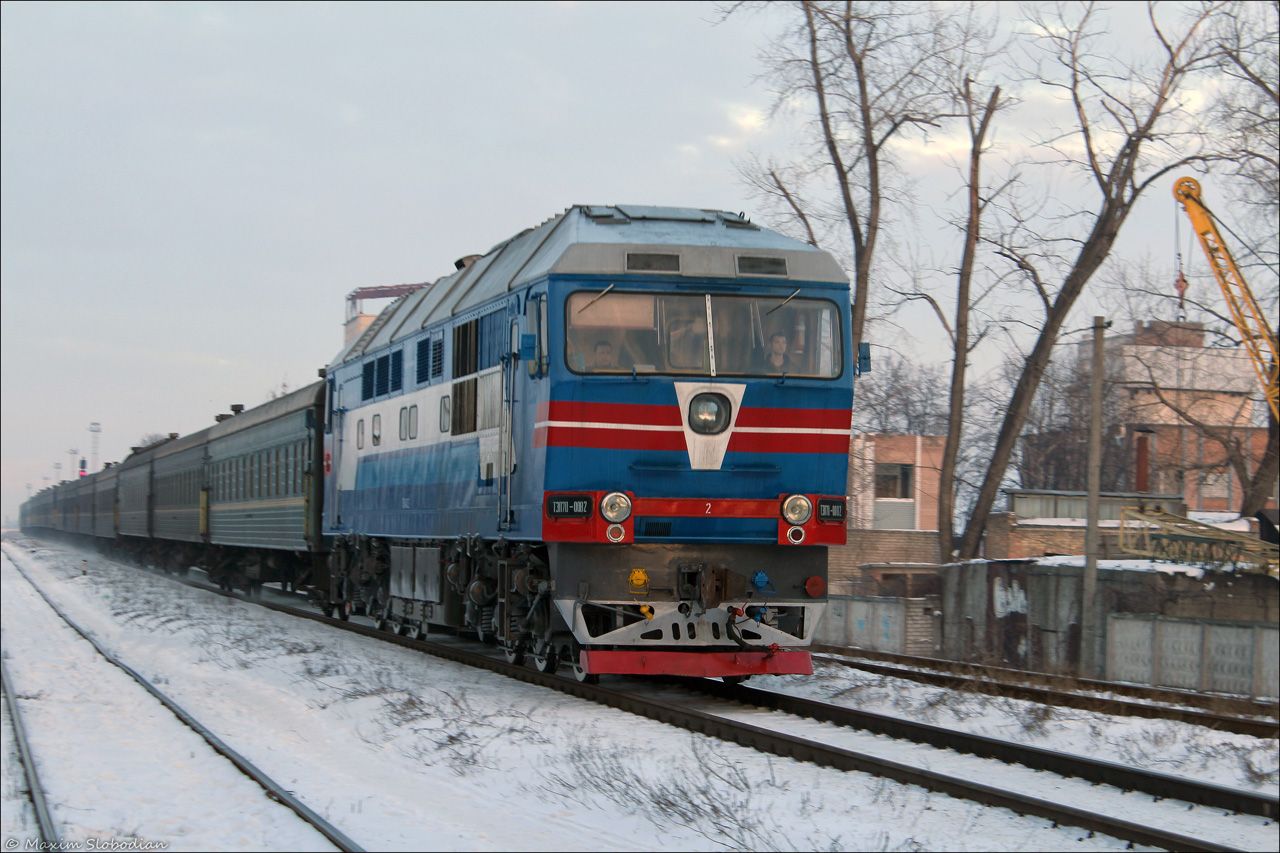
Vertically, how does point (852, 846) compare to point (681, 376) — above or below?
below

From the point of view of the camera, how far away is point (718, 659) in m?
12.2

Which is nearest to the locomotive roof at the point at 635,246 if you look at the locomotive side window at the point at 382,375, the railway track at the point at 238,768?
the locomotive side window at the point at 382,375

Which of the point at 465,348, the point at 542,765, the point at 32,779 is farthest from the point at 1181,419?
the point at 32,779

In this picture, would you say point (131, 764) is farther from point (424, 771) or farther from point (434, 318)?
point (434, 318)

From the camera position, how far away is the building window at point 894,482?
63.3m

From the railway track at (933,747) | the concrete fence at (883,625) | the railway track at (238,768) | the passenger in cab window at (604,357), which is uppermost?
the passenger in cab window at (604,357)

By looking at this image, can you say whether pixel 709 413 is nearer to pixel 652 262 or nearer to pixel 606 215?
pixel 652 262

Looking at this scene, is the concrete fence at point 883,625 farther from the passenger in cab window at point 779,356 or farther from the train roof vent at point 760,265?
the train roof vent at point 760,265

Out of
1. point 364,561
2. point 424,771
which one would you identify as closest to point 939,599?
point 364,561

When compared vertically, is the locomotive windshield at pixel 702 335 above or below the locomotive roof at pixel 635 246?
below

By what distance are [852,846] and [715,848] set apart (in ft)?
2.29

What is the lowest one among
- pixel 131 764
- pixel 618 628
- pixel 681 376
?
pixel 131 764

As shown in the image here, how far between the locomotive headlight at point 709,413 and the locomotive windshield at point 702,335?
8.6 inches

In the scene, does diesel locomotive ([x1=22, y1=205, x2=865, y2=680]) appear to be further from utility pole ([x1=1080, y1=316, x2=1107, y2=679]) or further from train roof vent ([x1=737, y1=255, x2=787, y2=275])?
utility pole ([x1=1080, y1=316, x2=1107, y2=679])
